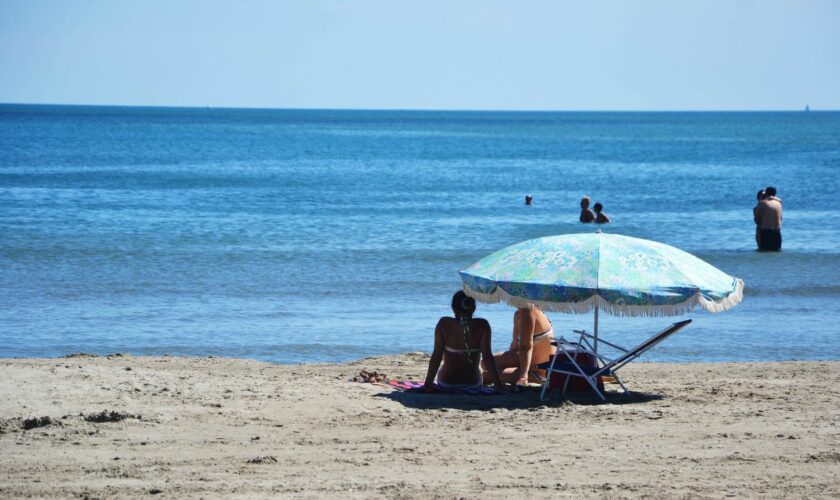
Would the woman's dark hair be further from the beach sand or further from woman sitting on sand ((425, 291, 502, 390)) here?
the beach sand

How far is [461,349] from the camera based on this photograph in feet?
29.0

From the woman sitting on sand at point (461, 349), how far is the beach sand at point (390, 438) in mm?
257

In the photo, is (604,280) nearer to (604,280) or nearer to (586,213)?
(604,280)

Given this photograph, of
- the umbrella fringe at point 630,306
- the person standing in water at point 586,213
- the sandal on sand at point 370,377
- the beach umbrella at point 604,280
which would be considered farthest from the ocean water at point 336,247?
the umbrella fringe at point 630,306

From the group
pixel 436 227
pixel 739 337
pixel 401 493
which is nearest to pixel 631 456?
pixel 401 493

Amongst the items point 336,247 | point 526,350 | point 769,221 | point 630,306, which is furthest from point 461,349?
point 336,247

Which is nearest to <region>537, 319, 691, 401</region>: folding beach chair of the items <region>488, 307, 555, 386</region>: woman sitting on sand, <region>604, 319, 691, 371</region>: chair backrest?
<region>604, 319, 691, 371</region>: chair backrest

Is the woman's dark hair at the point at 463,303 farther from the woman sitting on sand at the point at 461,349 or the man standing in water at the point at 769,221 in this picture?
the man standing in water at the point at 769,221

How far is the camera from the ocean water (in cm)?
1295

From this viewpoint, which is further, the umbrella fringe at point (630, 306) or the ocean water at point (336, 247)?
the ocean water at point (336, 247)

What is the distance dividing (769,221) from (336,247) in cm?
889

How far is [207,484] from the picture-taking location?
20.3 feet

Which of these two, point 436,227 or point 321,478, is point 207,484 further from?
point 436,227

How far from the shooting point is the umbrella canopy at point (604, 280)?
26.7 ft
